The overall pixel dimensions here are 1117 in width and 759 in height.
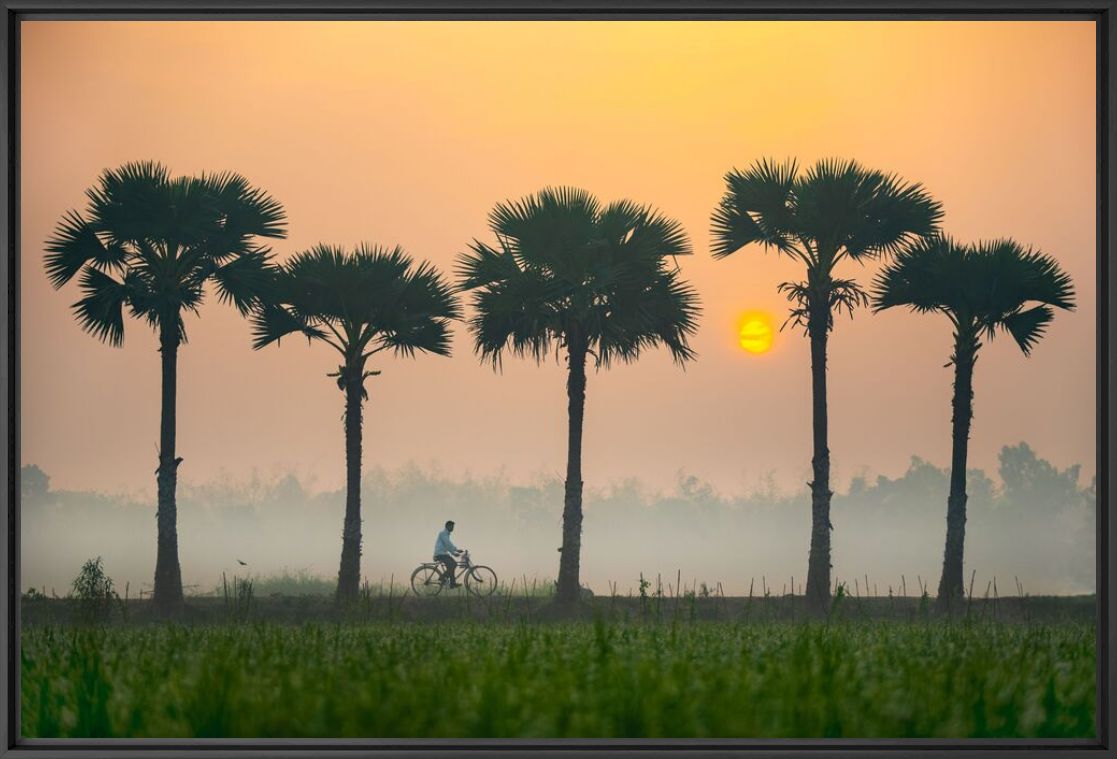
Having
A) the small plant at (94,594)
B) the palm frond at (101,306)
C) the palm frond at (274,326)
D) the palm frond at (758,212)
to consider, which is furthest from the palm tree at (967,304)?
the small plant at (94,594)

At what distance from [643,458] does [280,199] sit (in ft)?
10.1

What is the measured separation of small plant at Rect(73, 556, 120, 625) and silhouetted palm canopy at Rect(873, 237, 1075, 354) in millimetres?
5421

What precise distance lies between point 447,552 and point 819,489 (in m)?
2.58

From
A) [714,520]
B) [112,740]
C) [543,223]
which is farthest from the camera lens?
[543,223]

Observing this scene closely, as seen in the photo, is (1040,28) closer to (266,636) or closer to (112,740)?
(266,636)

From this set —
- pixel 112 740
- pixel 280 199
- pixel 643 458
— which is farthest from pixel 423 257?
pixel 112 740

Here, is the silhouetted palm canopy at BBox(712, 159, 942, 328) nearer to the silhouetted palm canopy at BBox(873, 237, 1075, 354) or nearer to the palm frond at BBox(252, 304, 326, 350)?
the silhouetted palm canopy at BBox(873, 237, 1075, 354)

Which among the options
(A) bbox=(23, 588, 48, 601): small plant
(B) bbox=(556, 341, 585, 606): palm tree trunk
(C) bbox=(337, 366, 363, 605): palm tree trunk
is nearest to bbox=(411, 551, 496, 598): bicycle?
(C) bbox=(337, 366, 363, 605): palm tree trunk

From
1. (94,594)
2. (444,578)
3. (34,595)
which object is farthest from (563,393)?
(34,595)

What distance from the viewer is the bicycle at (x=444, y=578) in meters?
8.54

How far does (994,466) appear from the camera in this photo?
8.03 metres

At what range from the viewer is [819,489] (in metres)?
8.56

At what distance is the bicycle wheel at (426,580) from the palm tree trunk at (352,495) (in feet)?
1.25

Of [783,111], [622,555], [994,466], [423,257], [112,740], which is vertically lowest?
[112,740]
